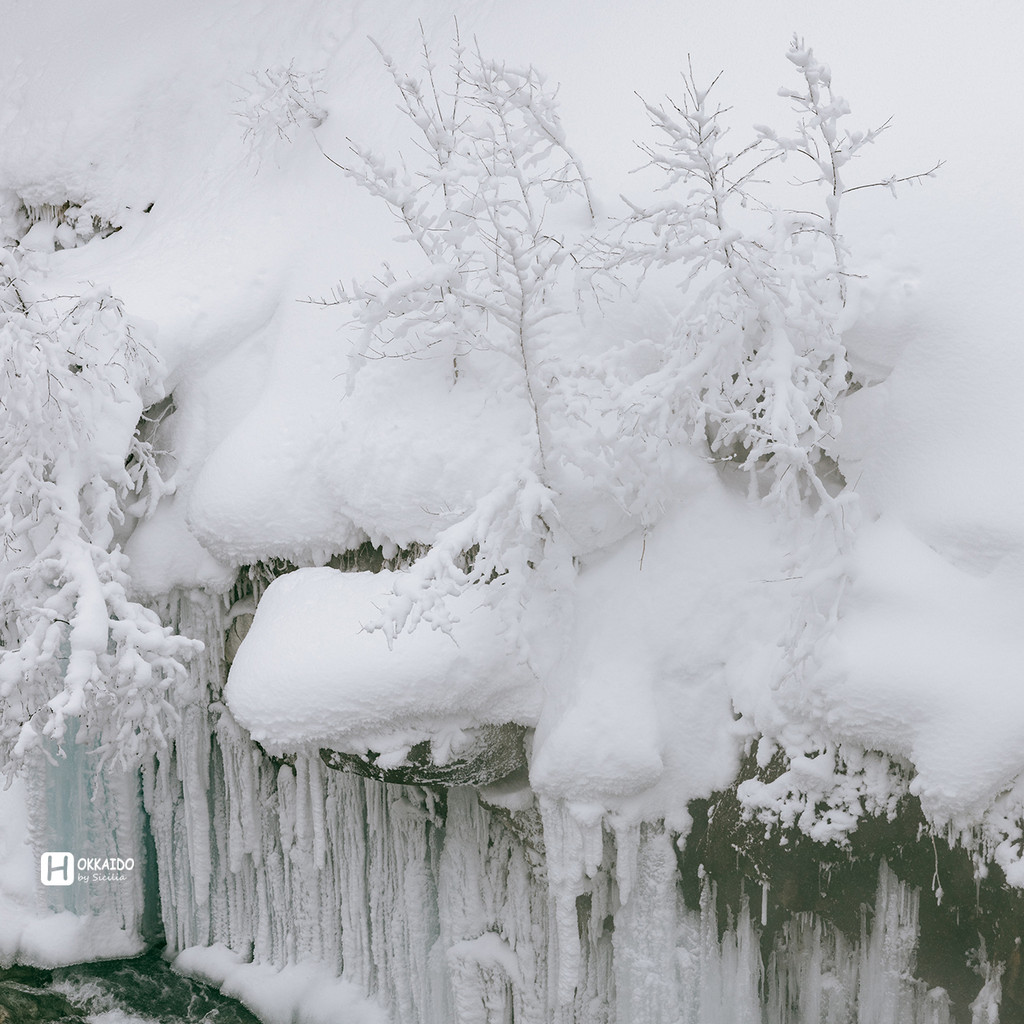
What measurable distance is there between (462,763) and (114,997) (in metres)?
3.52

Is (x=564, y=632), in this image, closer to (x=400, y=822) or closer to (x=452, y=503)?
(x=452, y=503)

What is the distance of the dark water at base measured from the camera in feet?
21.7

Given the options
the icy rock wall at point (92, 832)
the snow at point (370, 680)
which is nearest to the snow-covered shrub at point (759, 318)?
the snow at point (370, 680)

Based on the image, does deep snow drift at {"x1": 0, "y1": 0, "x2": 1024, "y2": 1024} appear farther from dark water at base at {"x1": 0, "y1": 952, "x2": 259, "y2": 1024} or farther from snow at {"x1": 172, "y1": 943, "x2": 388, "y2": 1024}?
dark water at base at {"x1": 0, "y1": 952, "x2": 259, "y2": 1024}

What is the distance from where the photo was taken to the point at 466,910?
5.81 metres

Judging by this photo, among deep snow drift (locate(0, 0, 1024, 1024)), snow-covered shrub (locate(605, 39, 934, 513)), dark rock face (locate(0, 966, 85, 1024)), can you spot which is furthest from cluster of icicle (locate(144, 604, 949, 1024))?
snow-covered shrub (locate(605, 39, 934, 513))

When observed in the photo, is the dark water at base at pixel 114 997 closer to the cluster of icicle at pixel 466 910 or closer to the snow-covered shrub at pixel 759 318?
the cluster of icicle at pixel 466 910

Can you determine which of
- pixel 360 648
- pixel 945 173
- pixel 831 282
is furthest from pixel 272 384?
pixel 945 173

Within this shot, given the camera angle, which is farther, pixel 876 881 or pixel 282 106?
pixel 282 106

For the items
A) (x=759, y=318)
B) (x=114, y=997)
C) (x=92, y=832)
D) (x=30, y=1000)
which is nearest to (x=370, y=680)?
(x=759, y=318)

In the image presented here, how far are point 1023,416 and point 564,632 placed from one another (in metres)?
2.18

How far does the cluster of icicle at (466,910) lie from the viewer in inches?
193

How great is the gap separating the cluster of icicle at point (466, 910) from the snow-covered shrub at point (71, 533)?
0.75 meters

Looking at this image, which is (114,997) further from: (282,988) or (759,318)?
(759,318)
